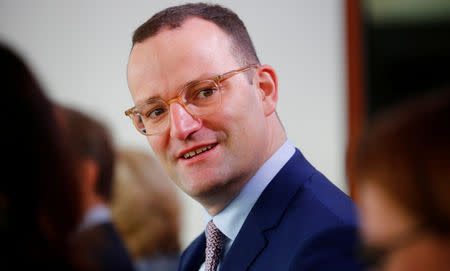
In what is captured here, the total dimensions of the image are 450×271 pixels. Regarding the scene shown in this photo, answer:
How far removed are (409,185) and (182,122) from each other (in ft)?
2.13

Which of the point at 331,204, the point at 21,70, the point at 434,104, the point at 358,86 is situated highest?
the point at 21,70

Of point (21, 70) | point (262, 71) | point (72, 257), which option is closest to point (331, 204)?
point (262, 71)

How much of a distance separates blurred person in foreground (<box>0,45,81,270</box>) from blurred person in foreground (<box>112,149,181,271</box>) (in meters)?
1.38

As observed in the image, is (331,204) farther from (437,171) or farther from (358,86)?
(358,86)

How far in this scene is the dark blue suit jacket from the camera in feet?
2.80

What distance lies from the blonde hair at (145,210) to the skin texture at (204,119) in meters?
1.17

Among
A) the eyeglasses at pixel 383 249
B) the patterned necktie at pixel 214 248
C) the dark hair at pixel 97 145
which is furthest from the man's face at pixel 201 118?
the dark hair at pixel 97 145

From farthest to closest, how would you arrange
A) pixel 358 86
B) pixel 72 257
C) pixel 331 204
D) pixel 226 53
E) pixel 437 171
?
pixel 358 86 → pixel 226 53 → pixel 331 204 → pixel 72 257 → pixel 437 171

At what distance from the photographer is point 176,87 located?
1094 mm

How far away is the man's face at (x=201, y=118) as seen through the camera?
108cm

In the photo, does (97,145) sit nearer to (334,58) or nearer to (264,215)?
(264,215)

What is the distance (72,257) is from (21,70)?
33 centimetres

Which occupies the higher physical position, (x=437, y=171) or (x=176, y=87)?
(x=176, y=87)

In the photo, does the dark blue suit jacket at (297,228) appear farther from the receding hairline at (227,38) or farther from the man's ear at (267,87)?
the receding hairline at (227,38)
